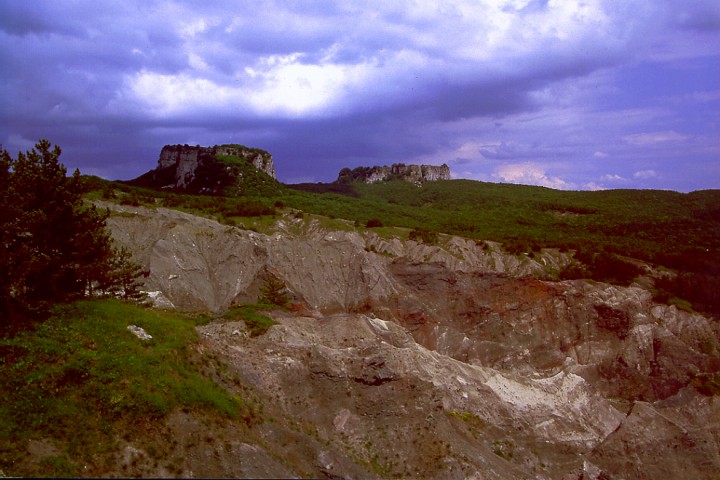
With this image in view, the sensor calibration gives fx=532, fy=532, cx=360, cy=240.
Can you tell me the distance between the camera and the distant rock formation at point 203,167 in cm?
15338

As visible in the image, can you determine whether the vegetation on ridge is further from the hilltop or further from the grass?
the grass

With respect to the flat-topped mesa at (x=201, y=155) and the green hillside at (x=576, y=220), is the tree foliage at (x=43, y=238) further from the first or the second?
the flat-topped mesa at (x=201, y=155)

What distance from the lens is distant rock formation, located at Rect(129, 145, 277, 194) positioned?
15338 centimetres

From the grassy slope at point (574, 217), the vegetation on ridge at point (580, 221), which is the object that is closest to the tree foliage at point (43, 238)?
the vegetation on ridge at point (580, 221)

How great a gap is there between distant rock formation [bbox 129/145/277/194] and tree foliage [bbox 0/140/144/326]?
402 ft

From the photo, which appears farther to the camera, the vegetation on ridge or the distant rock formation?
the distant rock formation

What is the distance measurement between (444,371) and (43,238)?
2237cm

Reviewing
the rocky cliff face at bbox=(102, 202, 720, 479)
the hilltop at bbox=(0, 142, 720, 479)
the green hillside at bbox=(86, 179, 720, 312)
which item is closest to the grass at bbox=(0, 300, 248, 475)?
the hilltop at bbox=(0, 142, 720, 479)

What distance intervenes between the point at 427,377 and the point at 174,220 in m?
47.5

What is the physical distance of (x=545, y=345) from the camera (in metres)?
45.4

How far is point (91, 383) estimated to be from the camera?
1906 centimetres

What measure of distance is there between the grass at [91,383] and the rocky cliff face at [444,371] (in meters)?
1.53

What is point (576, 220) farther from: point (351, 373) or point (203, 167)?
point (351, 373)

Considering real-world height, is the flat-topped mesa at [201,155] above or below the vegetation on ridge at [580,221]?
above
